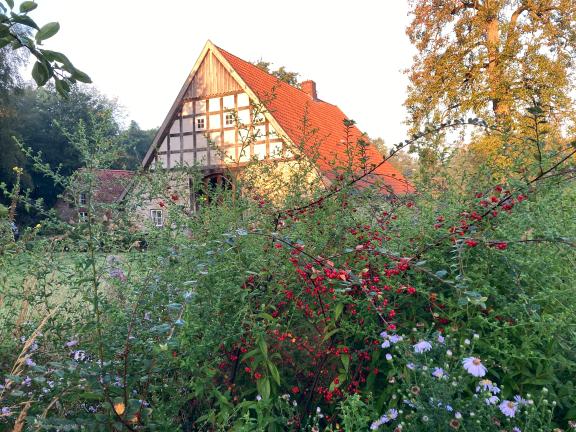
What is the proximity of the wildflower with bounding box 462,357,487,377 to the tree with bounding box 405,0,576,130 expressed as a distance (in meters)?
14.7

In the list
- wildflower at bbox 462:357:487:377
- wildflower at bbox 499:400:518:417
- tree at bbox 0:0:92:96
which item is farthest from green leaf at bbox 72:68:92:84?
wildflower at bbox 499:400:518:417

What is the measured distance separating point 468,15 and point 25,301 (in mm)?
18831

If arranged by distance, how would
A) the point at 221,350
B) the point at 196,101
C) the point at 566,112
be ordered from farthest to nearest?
the point at 196,101 → the point at 566,112 → the point at 221,350

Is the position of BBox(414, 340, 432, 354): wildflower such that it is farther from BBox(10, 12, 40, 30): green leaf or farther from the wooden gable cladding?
the wooden gable cladding

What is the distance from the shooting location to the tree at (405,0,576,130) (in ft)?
51.0

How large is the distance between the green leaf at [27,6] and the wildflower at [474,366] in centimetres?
163

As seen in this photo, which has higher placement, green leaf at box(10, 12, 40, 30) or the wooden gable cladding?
the wooden gable cladding

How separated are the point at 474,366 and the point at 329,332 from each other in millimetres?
532

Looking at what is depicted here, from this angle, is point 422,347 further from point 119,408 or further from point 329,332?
point 119,408

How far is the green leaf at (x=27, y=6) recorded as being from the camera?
1.35m

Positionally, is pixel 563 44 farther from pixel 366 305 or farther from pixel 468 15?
pixel 366 305

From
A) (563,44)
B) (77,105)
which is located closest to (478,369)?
(563,44)

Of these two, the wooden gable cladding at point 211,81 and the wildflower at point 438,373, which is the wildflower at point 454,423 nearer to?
the wildflower at point 438,373

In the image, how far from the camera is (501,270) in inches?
76.8
